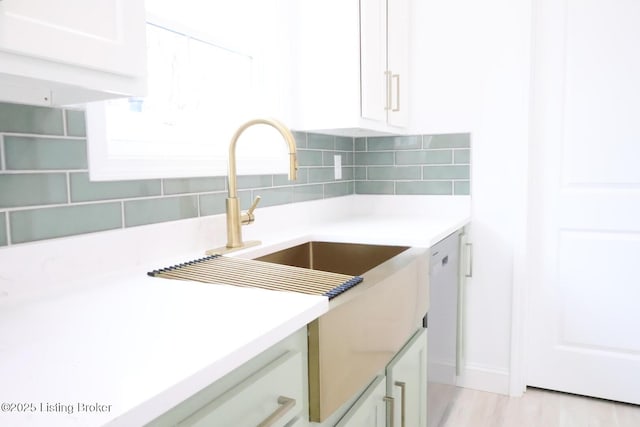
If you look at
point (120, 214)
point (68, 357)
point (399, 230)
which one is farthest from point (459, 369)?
point (68, 357)

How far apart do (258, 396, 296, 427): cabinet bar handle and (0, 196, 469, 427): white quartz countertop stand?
0.41ft

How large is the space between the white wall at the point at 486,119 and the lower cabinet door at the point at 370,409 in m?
1.34

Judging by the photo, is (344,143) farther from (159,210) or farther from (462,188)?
(159,210)

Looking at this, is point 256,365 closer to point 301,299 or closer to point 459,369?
point 301,299

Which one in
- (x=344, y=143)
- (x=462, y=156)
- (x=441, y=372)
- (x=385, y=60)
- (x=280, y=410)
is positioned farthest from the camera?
(x=344, y=143)

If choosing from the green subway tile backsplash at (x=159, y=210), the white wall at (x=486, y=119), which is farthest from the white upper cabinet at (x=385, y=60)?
the green subway tile backsplash at (x=159, y=210)

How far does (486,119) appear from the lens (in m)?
2.41

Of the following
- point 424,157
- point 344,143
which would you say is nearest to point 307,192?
point 344,143

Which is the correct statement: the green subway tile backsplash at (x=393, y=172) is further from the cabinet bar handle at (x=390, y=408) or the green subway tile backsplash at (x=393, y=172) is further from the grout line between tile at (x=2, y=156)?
the grout line between tile at (x=2, y=156)

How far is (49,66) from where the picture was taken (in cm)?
78

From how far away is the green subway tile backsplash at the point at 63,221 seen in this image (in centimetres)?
104

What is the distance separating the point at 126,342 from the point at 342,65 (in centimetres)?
159

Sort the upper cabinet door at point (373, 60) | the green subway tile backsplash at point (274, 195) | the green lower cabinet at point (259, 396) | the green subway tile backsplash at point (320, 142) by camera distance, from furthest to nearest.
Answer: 1. the green subway tile backsplash at point (320, 142)
2. the upper cabinet door at point (373, 60)
3. the green subway tile backsplash at point (274, 195)
4. the green lower cabinet at point (259, 396)

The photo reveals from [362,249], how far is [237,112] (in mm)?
774
